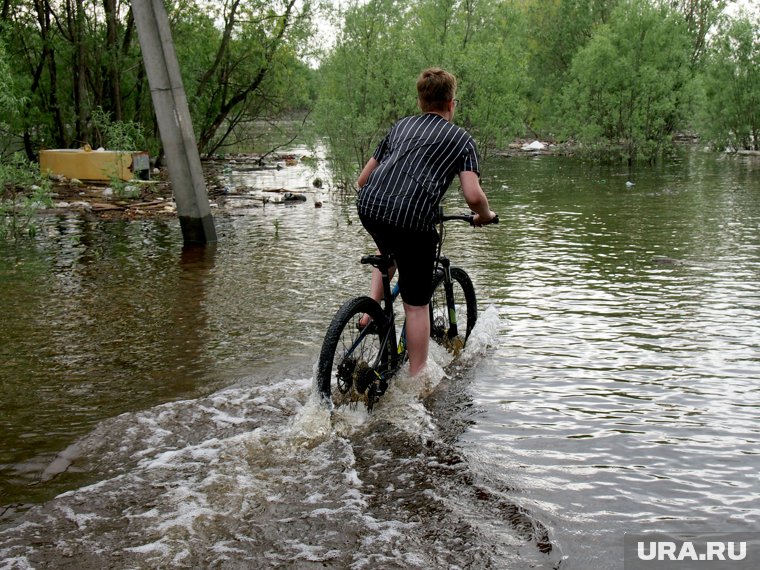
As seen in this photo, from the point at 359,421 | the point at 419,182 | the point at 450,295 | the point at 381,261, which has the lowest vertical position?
the point at 359,421

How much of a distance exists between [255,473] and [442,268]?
236 centimetres

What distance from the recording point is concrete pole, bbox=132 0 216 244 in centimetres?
1156

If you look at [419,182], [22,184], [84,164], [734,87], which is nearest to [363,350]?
[419,182]

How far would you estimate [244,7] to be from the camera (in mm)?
24875

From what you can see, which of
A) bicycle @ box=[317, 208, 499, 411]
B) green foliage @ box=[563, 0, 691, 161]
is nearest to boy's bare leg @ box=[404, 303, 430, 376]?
bicycle @ box=[317, 208, 499, 411]

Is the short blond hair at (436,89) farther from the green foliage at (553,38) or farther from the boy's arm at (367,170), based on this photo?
the green foliage at (553,38)

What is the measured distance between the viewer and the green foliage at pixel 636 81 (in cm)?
2797

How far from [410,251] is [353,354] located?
736 mm

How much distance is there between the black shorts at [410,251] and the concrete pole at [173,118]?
761 centimetres

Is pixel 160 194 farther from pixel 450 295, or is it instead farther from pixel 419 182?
pixel 419 182

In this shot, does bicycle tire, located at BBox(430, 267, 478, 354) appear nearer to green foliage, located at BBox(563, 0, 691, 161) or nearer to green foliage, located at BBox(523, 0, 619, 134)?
green foliage, located at BBox(563, 0, 691, 161)

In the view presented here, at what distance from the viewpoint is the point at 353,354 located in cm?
497

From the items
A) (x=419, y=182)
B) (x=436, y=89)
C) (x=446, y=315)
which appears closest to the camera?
(x=419, y=182)

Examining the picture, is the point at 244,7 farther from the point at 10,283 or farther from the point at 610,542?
the point at 610,542
